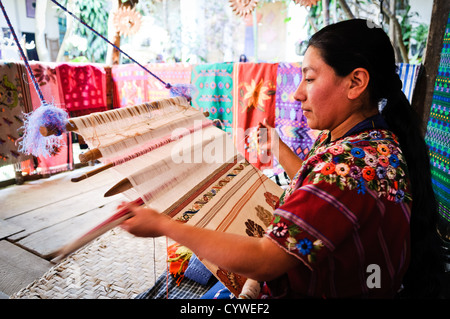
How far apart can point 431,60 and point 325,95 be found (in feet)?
5.72

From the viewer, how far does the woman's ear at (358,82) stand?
79 centimetres

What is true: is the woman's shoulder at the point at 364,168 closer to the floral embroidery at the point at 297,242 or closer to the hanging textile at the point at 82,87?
the floral embroidery at the point at 297,242

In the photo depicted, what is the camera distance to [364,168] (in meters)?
0.70

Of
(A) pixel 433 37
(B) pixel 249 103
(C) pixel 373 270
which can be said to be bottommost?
(C) pixel 373 270

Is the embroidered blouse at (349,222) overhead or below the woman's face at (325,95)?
below

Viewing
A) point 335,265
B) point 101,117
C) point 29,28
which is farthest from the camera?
point 29,28

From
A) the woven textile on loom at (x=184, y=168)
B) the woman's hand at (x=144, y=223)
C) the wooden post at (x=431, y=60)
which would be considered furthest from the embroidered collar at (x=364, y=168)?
the wooden post at (x=431, y=60)

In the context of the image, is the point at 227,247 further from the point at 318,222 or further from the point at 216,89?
the point at 216,89

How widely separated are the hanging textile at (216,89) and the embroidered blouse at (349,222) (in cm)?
246

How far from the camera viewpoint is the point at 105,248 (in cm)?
219

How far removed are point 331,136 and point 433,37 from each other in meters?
1.69

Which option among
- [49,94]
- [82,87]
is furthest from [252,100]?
[49,94]
